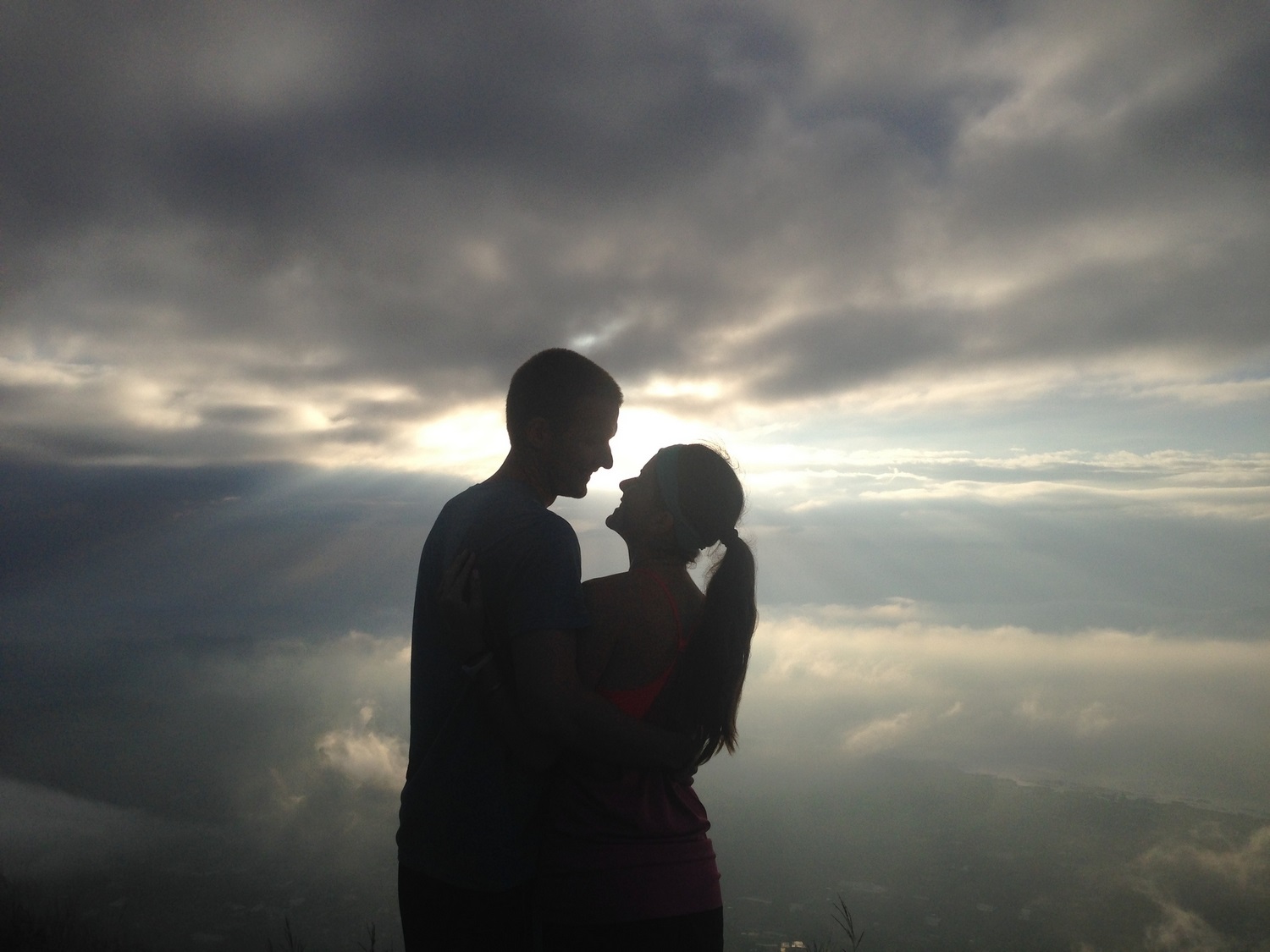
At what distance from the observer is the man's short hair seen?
3488 mm

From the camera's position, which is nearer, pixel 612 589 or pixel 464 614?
pixel 464 614

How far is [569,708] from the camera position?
2.78 m

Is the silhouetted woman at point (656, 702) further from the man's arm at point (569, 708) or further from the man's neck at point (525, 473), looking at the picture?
the man's neck at point (525, 473)

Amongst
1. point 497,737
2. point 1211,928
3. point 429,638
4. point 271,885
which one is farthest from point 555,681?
point 1211,928

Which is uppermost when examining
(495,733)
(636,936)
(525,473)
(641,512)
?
(525,473)

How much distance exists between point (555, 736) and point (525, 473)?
1230 millimetres

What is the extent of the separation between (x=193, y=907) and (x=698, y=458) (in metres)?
207

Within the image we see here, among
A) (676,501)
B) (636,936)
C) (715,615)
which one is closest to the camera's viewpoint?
(636,936)

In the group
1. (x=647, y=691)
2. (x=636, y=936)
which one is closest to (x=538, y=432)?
(x=647, y=691)

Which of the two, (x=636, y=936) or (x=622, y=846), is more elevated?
(x=622, y=846)

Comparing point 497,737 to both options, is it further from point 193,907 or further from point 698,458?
point 193,907

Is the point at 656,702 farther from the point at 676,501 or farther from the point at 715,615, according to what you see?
the point at 676,501

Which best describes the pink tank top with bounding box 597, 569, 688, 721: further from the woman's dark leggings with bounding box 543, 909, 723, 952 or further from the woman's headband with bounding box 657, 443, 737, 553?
the woman's dark leggings with bounding box 543, 909, 723, 952

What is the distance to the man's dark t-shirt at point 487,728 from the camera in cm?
288
